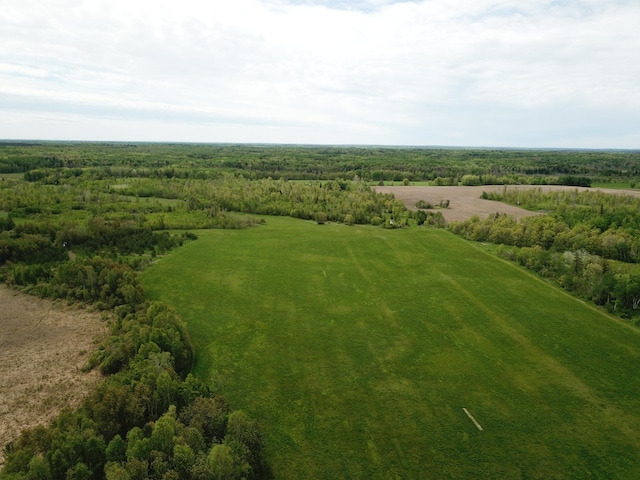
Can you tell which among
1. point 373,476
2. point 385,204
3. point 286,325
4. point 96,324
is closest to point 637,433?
point 373,476

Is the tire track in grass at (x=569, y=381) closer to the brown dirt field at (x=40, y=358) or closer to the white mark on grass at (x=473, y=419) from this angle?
the white mark on grass at (x=473, y=419)

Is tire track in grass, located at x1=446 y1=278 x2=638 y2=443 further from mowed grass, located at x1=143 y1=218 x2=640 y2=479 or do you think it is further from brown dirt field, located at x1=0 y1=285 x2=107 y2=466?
brown dirt field, located at x1=0 y1=285 x2=107 y2=466

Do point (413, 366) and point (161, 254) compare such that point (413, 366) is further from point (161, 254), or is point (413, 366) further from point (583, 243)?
point (583, 243)

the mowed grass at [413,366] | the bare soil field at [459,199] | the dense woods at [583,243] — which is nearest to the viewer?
the mowed grass at [413,366]

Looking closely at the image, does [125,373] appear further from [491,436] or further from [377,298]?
[377,298]

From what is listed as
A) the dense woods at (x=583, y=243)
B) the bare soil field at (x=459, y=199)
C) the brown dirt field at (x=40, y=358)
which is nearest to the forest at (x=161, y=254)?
the dense woods at (x=583, y=243)

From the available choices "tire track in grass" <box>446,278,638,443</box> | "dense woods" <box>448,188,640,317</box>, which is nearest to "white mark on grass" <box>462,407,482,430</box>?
"tire track in grass" <box>446,278,638,443</box>

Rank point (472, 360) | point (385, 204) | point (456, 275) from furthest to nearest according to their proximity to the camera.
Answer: point (385, 204)
point (456, 275)
point (472, 360)
